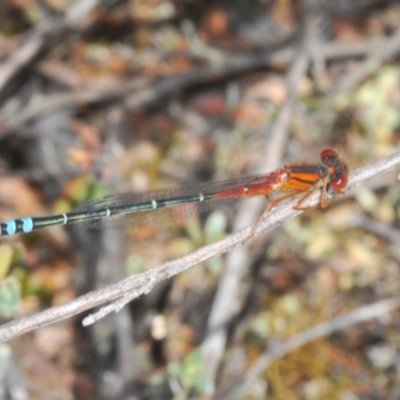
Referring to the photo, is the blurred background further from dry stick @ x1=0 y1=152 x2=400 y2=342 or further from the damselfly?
dry stick @ x1=0 y1=152 x2=400 y2=342

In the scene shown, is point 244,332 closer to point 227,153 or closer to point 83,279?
point 83,279

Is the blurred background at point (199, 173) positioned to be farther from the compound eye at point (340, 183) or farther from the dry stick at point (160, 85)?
the compound eye at point (340, 183)

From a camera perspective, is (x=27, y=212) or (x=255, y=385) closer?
(x=255, y=385)

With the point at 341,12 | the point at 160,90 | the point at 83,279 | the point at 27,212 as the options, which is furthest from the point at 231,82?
the point at 83,279

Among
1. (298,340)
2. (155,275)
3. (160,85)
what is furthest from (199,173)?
(155,275)

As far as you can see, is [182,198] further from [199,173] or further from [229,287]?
[199,173]
